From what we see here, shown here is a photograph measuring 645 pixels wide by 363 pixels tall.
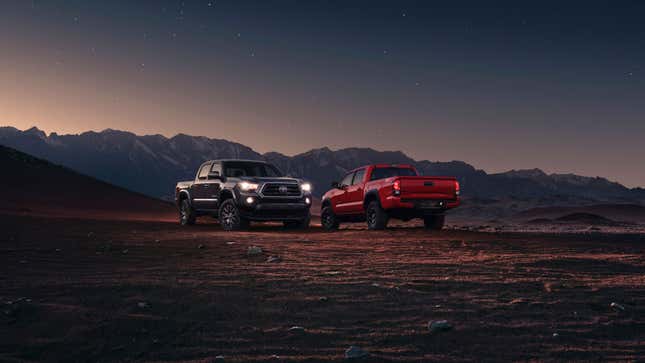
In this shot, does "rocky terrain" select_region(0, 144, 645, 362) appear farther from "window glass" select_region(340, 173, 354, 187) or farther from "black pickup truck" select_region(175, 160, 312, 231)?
"window glass" select_region(340, 173, 354, 187)

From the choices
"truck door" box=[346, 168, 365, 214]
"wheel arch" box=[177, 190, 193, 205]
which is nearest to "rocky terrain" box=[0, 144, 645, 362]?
"truck door" box=[346, 168, 365, 214]

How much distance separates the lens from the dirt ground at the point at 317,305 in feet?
17.3

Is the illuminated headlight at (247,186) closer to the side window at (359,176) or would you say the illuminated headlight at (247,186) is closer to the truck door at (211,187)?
the truck door at (211,187)

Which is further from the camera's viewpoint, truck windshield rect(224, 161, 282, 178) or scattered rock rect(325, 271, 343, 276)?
truck windshield rect(224, 161, 282, 178)

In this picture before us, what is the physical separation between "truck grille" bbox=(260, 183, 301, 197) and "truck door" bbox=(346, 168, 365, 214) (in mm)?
1713

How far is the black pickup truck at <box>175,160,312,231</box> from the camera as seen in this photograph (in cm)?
1788

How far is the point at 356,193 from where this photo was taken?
1877 cm

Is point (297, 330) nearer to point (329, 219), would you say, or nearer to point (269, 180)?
point (269, 180)

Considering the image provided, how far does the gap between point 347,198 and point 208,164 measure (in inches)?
197

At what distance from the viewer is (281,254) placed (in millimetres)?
11688

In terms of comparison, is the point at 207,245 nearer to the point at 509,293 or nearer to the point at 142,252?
the point at 142,252

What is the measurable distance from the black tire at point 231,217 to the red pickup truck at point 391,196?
337cm

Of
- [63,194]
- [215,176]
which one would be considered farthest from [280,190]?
[63,194]

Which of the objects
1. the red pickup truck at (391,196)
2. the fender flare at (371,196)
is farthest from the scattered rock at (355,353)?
the fender flare at (371,196)
